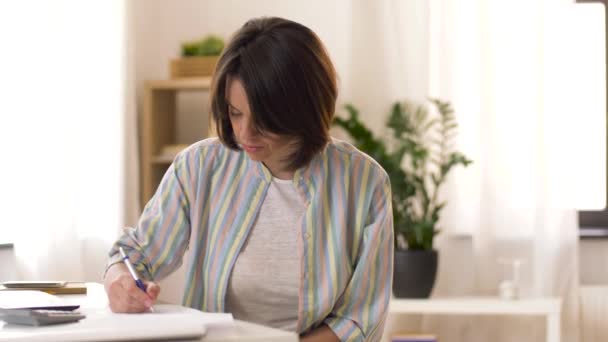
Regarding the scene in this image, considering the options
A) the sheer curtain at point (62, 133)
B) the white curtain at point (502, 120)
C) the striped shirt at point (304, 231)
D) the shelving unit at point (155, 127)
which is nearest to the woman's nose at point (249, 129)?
the striped shirt at point (304, 231)

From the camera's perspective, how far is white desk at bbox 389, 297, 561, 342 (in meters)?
3.59

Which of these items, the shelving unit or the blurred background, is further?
the blurred background

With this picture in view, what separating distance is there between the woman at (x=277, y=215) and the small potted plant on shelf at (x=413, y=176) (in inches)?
79.4

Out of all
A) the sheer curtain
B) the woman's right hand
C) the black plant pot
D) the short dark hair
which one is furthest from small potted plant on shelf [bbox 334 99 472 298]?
the woman's right hand

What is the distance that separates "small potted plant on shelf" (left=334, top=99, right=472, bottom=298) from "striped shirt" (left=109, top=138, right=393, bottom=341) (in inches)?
79.7

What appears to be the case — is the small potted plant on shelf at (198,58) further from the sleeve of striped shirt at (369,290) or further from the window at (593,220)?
the sleeve of striped shirt at (369,290)

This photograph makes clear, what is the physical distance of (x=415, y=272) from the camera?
3.62m

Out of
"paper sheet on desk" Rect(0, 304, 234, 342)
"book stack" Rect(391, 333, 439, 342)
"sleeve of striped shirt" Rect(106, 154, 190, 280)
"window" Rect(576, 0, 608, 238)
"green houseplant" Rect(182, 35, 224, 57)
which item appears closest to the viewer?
"paper sheet on desk" Rect(0, 304, 234, 342)

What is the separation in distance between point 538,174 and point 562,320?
0.60m

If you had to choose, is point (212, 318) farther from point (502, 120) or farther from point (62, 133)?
point (502, 120)

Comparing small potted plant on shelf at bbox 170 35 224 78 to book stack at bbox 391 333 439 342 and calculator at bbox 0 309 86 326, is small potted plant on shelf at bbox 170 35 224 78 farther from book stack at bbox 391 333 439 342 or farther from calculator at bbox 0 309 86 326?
calculator at bbox 0 309 86 326

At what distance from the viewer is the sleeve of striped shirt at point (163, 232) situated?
1.57 metres

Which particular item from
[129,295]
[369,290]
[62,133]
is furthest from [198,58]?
[129,295]

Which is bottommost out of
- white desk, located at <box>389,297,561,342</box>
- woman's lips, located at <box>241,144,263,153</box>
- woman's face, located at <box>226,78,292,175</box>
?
white desk, located at <box>389,297,561,342</box>
